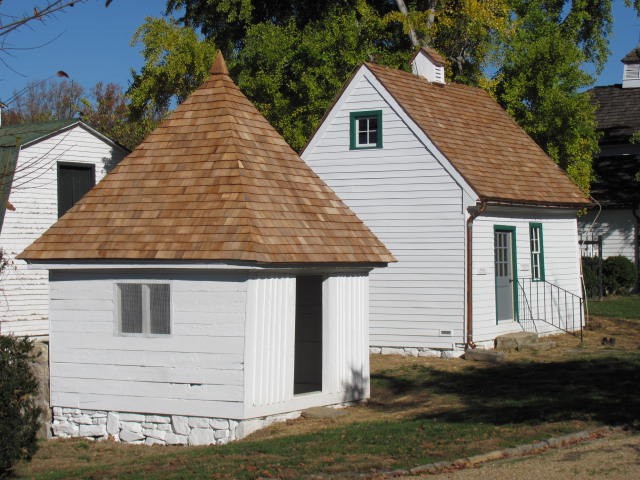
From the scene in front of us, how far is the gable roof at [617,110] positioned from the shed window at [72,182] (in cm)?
2429

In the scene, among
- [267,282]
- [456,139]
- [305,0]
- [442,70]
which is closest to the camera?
[267,282]

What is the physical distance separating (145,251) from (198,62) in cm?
1760

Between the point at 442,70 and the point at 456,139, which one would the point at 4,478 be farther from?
the point at 442,70

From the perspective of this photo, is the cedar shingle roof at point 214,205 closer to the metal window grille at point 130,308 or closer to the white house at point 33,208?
the metal window grille at point 130,308

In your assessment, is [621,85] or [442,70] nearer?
[442,70]

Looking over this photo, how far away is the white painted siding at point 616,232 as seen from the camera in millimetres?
35625

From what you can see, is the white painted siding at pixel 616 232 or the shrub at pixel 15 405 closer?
the shrub at pixel 15 405

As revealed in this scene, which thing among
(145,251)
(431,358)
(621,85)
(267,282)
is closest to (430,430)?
(267,282)

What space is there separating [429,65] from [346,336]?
11694 millimetres

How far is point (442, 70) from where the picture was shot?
25469mm

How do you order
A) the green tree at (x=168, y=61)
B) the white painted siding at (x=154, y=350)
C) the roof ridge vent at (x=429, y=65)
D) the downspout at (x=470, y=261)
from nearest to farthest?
1. the white painted siding at (x=154, y=350)
2. the downspout at (x=470, y=261)
3. the roof ridge vent at (x=429, y=65)
4. the green tree at (x=168, y=61)

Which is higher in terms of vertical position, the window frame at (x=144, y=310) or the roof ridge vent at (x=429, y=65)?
the roof ridge vent at (x=429, y=65)

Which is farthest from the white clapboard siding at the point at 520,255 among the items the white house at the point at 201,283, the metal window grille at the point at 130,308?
the metal window grille at the point at 130,308

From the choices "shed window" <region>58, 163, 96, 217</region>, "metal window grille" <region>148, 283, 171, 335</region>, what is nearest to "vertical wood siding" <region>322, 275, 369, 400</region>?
"metal window grille" <region>148, 283, 171, 335</region>
